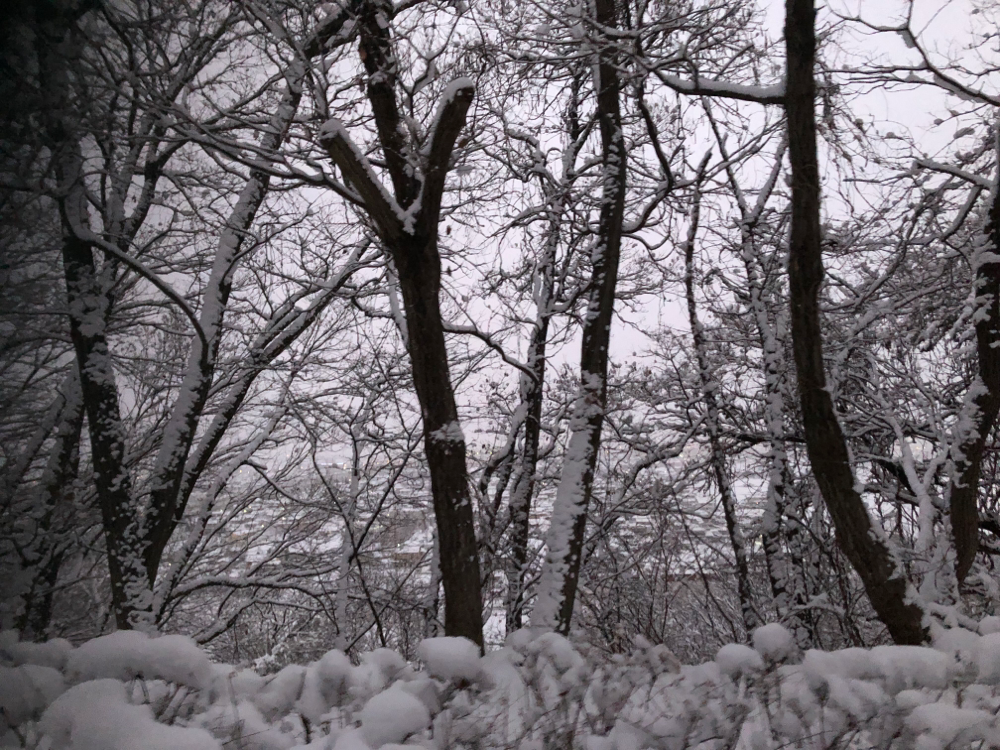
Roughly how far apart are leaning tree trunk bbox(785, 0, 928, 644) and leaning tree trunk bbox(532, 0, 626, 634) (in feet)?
4.02

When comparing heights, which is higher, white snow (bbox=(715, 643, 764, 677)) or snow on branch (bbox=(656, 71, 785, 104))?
snow on branch (bbox=(656, 71, 785, 104))

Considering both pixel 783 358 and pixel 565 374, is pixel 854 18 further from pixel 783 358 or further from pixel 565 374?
pixel 565 374

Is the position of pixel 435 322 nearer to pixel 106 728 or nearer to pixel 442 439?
pixel 442 439

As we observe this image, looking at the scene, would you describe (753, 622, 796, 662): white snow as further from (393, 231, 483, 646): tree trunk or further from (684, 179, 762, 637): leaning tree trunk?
(684, 179, 762, 637): leaning tree trunk

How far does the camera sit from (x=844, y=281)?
26.6 ft

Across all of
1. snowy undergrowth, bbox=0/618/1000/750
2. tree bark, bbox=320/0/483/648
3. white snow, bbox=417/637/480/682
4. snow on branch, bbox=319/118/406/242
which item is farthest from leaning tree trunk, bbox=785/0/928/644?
white snow, bbox=417/637/480/682

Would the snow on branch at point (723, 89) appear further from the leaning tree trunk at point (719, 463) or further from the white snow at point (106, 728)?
the white snow at point (106, 728)

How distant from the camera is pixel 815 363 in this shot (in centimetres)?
433

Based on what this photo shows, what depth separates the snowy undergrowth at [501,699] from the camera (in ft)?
5.21

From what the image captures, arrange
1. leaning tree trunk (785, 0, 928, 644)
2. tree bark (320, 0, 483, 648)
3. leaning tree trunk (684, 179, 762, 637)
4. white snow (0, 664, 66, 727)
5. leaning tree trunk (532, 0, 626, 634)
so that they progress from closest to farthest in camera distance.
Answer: white snow (0, 664, 66, 727) < tree bark (320, 0, 483, 648) < leaning tree trunk (785, 0, 928, 644) < leaning tree trunk (532, 0, 626, 634) < leaning tree trunk (684, 179, 762, 637)

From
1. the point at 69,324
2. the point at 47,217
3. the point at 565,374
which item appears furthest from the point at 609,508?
the point at 47,217

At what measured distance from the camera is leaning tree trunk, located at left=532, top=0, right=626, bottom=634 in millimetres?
4488

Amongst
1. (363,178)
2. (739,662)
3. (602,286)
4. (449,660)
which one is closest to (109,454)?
(363,178)

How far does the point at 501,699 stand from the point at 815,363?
3.30 meters
